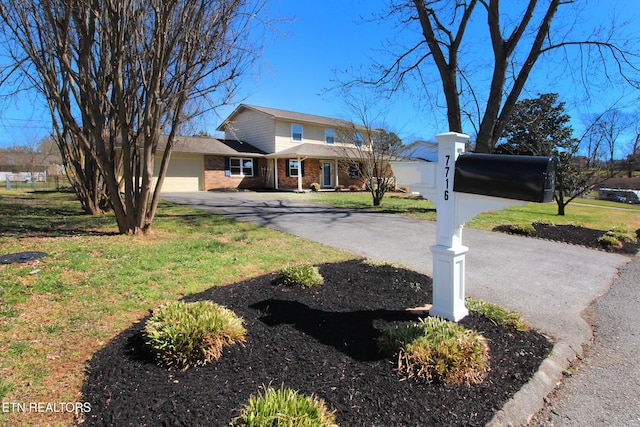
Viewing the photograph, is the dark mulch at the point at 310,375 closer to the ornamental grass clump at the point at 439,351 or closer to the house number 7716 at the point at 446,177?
the ornamental grass clump at the point at 439,351

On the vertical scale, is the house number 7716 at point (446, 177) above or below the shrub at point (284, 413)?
above

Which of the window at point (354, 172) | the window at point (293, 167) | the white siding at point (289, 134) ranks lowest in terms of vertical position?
the window at point (354, 172)

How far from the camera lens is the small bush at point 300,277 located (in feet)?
13.9

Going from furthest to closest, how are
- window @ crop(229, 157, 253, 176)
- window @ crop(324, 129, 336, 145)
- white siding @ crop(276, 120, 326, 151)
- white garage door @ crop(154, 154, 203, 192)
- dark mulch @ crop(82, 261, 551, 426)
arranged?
window @ crop(324, 129, 336, 145) < white siding @ crop(276, 120, 326, 151) < window @ crop(229, 157, 253, 176) < white garage door @ crop(154, 154, 203, 192) < dark mulch @ crop(82, 261, 551, 426)

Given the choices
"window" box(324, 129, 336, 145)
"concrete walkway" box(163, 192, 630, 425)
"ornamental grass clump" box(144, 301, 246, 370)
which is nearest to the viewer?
"ornamental grass clump" box(144, 301, 246, 370)

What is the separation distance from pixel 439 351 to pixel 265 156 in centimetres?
2280

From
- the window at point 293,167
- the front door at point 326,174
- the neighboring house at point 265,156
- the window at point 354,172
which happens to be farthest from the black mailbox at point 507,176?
the front door at point 326,174

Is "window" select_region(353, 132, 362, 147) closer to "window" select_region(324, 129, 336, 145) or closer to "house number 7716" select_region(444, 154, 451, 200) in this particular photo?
"window" select_region(324, 129, 336, 145)

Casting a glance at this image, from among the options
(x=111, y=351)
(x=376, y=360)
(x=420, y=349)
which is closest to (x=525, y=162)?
(x=420, y=349)

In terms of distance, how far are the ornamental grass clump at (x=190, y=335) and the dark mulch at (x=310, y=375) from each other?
3.3 inches

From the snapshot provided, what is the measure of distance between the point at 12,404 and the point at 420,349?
274cm

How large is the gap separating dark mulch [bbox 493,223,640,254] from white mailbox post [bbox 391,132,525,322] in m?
6.44

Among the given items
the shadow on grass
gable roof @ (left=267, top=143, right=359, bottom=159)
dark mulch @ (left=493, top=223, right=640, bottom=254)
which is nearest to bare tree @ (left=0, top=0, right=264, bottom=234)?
the shadow on grass

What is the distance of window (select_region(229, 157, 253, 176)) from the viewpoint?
24172 millimetres
